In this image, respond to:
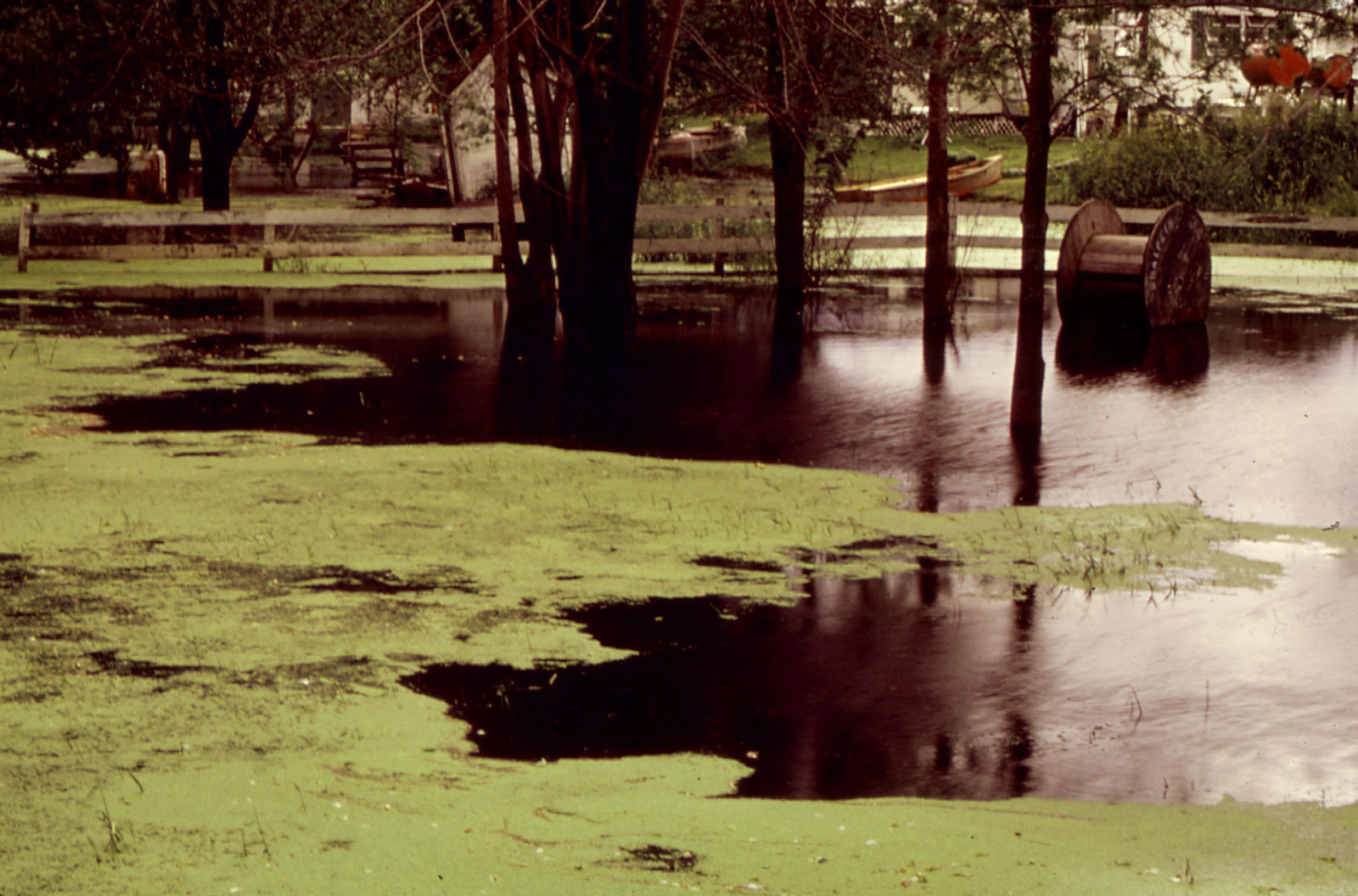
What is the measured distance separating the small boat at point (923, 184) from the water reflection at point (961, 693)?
32.3 m

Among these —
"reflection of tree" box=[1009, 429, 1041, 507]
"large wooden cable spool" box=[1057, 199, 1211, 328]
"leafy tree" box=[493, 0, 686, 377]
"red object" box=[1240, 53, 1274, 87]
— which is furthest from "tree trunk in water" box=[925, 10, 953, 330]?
"reflection of tree" box=[1009, 429, 1041, 507]

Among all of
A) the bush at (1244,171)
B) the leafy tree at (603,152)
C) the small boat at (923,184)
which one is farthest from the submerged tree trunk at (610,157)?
the small boat at (923,184)

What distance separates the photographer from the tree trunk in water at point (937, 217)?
20750 mm

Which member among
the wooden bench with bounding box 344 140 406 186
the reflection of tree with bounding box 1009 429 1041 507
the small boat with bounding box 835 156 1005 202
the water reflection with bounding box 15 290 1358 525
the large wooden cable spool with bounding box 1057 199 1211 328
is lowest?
the reflection of tree with bounding box 1009 429 1041 507

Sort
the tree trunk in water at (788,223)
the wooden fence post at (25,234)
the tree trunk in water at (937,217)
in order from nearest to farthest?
the tree trunk in water at (937,217)
the tree trunk in water at (788,223)
the wooden fence post at (25,234)

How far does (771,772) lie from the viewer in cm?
602

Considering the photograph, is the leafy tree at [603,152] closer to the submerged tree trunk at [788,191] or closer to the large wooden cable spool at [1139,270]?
the submerged tree trunk at [788,191]

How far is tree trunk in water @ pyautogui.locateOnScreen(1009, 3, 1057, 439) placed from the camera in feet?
41.9

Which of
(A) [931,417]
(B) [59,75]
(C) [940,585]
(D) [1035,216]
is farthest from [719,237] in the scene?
(C) [940,585]

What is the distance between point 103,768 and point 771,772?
7.57 feet

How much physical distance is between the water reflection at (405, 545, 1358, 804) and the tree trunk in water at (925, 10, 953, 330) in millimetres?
12524

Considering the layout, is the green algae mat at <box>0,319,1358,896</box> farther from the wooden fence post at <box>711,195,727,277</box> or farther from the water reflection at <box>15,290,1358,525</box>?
the wooden fence post at <box>711,195,727,277</box>

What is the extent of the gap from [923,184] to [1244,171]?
36.4ft

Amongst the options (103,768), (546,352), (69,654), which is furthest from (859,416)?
(103,768)
